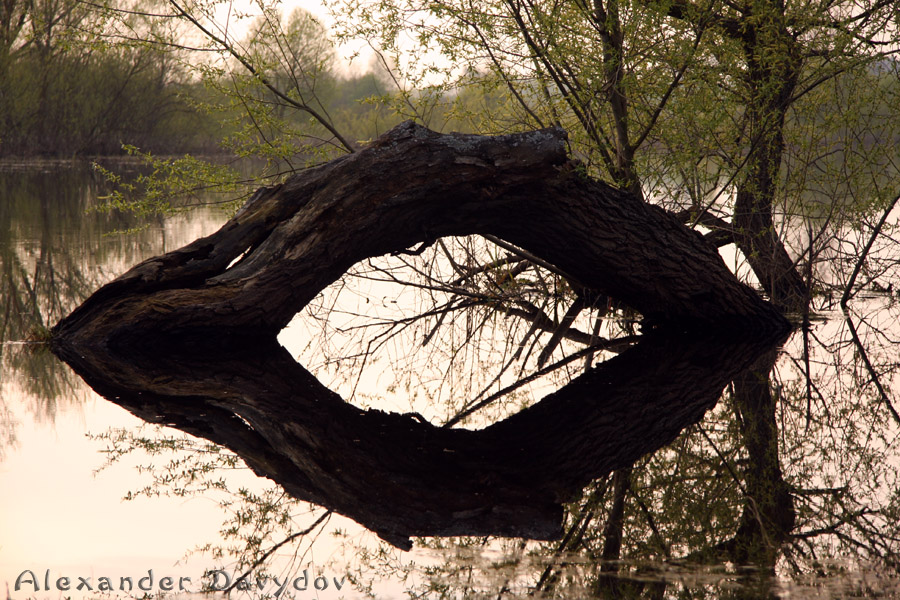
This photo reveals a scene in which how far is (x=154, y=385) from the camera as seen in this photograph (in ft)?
17.3

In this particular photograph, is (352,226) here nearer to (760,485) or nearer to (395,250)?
(395,250)

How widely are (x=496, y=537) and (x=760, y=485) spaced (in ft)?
4.43

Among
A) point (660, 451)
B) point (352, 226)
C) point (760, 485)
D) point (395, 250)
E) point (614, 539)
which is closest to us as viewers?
point (614, 539)

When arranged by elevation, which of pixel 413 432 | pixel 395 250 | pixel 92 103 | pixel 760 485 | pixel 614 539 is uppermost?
pixel 92 103

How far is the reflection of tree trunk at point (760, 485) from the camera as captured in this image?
10.7ft

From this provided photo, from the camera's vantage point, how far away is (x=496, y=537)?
329cm

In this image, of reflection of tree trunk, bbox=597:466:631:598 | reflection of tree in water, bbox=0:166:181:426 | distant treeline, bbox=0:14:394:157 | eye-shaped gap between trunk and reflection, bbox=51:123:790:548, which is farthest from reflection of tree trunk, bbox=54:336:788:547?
distant treeline, bbox=0:14:394:157

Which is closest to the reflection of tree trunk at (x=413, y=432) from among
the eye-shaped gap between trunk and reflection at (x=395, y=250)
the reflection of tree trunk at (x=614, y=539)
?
the eye-shaped gap between trunk and reflection at (x=395, y=250)

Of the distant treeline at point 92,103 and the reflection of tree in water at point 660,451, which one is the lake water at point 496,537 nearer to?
Answer: the reflection of tree in water at point 660,451

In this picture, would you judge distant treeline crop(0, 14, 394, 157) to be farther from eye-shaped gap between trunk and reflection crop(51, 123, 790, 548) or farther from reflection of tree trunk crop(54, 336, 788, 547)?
reflection of tree trunk crop(54, 336, 788, 547)

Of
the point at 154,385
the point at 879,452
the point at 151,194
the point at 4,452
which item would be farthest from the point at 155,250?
the point at 879,452

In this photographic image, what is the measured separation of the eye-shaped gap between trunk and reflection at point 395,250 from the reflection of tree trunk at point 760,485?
0.23m

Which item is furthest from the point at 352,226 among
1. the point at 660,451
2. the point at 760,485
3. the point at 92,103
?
the point at 92,103

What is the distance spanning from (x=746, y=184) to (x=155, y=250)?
25.0ft
